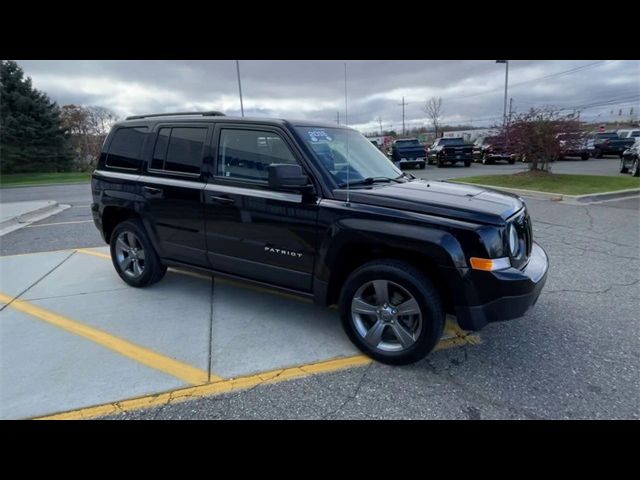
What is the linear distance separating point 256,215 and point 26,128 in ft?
123

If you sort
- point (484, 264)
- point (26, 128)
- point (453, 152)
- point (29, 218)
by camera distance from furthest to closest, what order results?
point (26, 128) < point (453, 152) < point (29, 218) < point (484, 264)

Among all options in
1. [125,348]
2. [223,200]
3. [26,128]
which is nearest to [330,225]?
[223,200]

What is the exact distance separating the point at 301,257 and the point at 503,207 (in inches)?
66.6

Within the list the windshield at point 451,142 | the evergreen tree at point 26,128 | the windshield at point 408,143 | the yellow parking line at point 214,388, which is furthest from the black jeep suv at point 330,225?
the evergreen tree at point 26,128

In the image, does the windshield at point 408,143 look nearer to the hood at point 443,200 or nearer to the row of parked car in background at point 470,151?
the row of parked car in background at point 470,151

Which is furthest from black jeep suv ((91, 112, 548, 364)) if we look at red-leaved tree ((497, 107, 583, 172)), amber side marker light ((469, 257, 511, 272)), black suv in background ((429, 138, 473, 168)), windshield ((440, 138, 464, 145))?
windshield ((440, 138, 464, 145))

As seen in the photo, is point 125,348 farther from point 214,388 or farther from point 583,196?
point 583,196

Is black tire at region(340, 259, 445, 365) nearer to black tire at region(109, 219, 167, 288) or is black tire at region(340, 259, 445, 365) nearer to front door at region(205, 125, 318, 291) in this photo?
front door at region(205, 125, 318, 291)

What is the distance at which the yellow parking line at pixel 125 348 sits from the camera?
2.91m

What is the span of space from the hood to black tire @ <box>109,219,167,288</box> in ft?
8.27

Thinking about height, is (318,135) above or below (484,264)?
above

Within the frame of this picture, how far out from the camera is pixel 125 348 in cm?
328

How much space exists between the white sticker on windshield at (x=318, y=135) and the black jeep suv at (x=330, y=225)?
0.02 m

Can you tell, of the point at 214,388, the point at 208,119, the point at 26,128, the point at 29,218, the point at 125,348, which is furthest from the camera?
the point at 26,128
